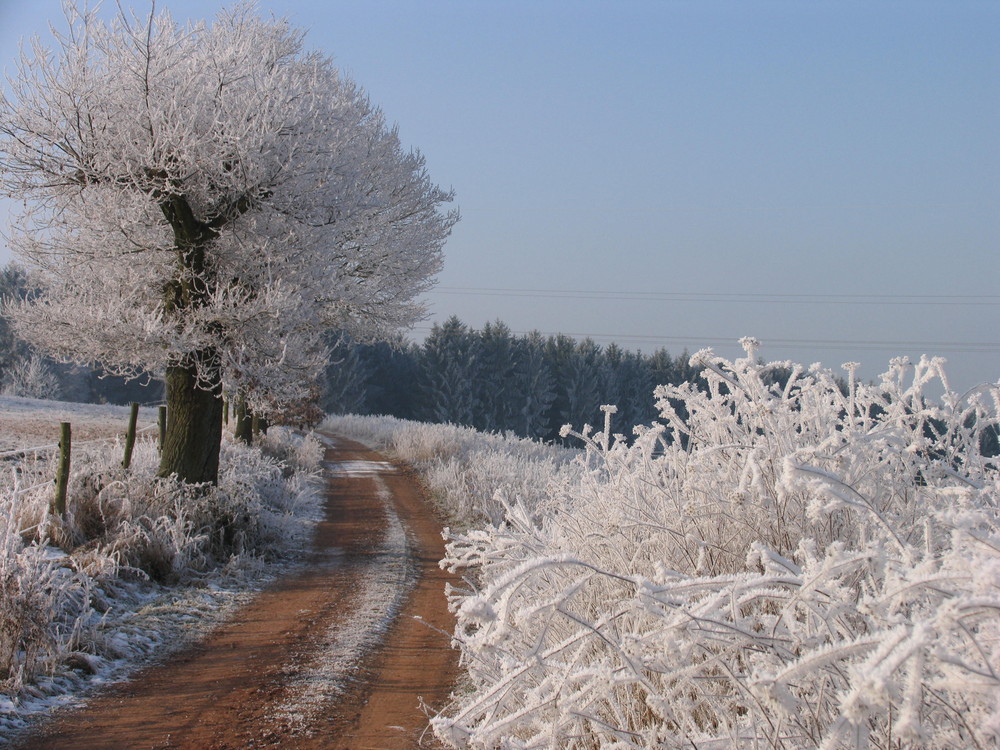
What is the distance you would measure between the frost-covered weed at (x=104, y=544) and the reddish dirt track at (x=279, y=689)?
0.63 metres

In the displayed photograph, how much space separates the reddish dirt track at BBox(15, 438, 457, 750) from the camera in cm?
430

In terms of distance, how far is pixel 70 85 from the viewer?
28.7ft

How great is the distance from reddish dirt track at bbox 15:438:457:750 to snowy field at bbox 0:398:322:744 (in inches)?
11.8

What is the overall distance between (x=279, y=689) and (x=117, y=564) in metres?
2.97

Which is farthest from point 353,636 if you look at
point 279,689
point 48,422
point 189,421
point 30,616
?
point 48,422

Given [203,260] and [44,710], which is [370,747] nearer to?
[44,710]

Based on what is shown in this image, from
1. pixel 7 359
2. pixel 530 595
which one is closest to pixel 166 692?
pixel 530 595

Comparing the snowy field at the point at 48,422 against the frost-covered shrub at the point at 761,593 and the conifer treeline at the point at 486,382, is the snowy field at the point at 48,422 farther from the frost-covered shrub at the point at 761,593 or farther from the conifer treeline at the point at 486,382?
the conifer treeline at the point at 486,382

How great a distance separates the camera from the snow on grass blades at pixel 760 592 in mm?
1688

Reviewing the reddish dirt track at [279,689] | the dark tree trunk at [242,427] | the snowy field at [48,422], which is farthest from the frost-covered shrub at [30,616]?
the dark tree trunk at [242,427]

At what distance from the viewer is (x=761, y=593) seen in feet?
6.73

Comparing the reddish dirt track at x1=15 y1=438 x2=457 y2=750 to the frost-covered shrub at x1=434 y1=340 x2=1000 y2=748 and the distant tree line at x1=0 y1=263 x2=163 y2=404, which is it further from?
the distant tree line at x1=0 y1=263 x2=163 y2=404

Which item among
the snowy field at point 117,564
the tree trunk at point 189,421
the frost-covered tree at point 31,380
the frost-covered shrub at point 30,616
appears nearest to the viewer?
the frost-covered shrub at point 30,616

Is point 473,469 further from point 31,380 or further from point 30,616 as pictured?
point 31,380
